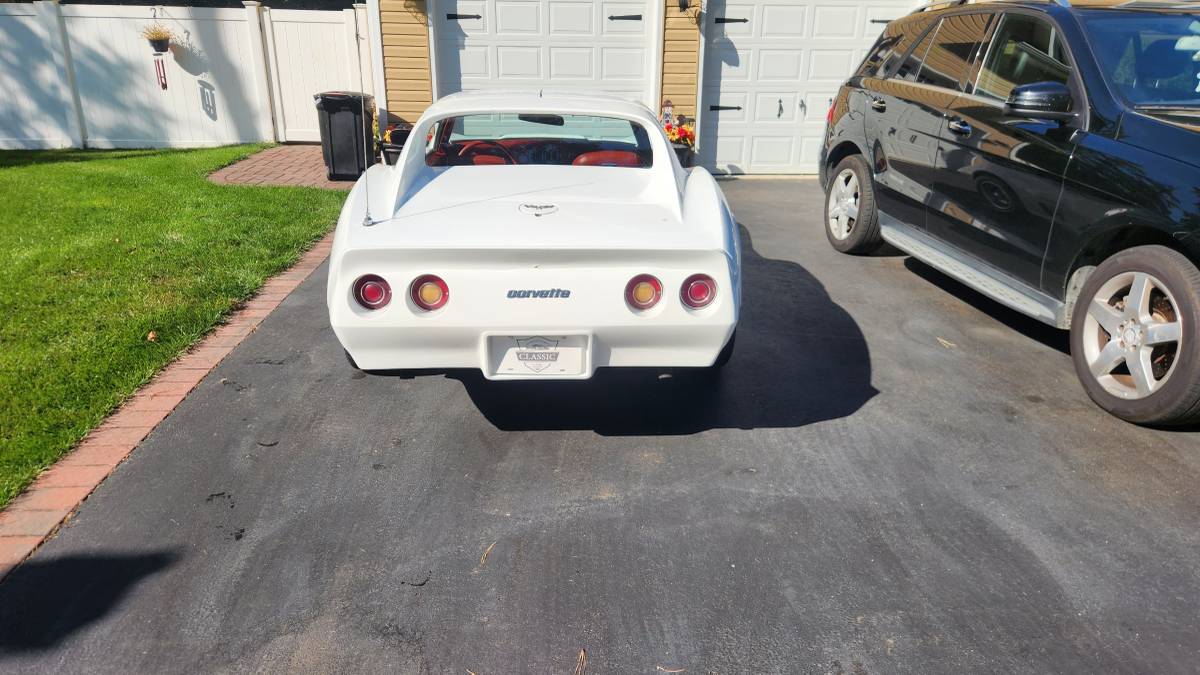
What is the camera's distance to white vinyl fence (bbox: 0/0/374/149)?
12.1 meters

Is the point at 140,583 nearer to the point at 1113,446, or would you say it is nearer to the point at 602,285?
the point at 602,285

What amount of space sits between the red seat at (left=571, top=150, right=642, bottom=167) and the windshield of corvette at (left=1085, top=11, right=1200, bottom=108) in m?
2.51

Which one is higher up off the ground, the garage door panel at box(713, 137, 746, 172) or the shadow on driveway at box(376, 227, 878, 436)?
the shadow on driveway at box(376, 227, 878, 436)

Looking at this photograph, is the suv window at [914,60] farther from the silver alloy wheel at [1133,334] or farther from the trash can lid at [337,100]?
the trash can lid at [337,100]

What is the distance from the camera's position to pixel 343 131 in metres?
10.1

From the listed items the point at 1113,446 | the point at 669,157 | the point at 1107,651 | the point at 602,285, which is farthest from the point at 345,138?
the point at 1107,651

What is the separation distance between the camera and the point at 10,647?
2445mm

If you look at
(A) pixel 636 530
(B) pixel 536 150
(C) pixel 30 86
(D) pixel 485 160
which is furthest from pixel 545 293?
(C) pixel 30 86

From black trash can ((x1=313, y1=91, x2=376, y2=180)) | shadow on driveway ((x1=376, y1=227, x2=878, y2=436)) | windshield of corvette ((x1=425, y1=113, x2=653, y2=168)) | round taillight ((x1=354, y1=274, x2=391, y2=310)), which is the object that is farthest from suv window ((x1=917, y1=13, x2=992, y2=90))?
black trash can ((x1=313, y1=91, x2=376, y2=180))

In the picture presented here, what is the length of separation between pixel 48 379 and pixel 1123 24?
605 centimetres

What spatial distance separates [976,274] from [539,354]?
9.98 feet

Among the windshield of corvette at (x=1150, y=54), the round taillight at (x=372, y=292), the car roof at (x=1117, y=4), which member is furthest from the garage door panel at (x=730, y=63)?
the round taillight at (x=372, y=292)

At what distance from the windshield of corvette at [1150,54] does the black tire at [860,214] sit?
6.42 ft

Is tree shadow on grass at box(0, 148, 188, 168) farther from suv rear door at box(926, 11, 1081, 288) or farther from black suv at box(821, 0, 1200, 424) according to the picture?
suv rear door at box(926, 11, 1081, 288)
